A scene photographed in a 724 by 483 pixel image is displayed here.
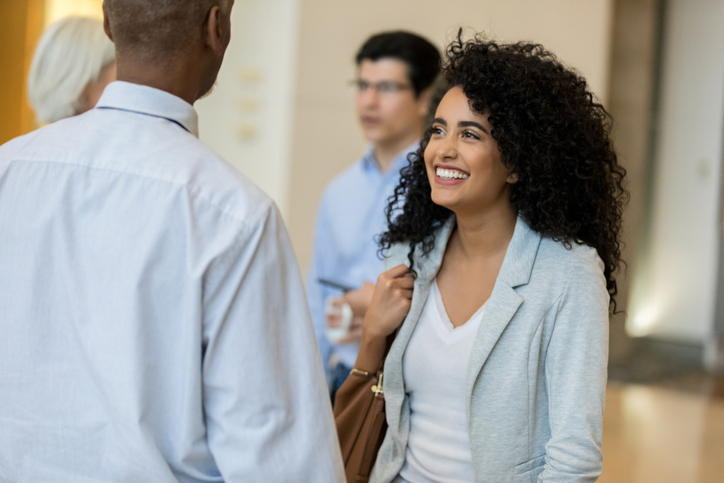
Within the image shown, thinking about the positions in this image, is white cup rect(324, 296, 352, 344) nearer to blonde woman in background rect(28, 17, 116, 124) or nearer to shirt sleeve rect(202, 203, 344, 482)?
blonde woman in background rect(28, 17, 116, 124)

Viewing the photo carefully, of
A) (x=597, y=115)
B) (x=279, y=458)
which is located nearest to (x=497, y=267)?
(x=597, y=115)

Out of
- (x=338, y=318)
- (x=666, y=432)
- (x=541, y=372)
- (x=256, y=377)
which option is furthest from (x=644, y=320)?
(x=256, y=377)

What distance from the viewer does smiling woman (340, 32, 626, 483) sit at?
5.11 ft

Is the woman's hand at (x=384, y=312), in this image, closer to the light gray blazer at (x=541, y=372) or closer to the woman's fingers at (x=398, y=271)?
the woman's fingers at (x=398, y=271)

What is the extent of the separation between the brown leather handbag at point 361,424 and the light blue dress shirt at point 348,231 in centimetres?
86

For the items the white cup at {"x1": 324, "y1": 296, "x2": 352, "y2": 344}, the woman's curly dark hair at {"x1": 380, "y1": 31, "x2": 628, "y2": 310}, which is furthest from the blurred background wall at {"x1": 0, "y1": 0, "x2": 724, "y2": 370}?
the woman's curly dark hair at {"x1": 380, "y1": 31, "x2": 628, "y2": 310}

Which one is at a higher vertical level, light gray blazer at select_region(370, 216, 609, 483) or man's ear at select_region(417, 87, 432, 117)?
man's ear at select_region(417, 87, 432, 117)

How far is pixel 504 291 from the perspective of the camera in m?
1.61

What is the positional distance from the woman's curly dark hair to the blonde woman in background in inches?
43.3

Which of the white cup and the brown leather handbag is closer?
the brown leather handbag

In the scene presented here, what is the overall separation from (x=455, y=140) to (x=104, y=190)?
923 millimetres

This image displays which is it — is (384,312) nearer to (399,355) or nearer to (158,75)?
(399,355)

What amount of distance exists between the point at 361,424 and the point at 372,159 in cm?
142

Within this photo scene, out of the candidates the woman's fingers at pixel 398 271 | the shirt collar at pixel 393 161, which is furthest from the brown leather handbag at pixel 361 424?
the shirt collar at pixel 393 161
